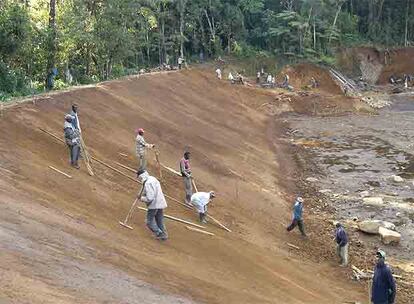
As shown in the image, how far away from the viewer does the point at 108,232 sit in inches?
560

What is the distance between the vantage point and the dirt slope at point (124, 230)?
36.3 ft

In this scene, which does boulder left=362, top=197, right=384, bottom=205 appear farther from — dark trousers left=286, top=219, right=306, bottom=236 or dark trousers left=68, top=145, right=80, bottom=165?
dark trousers left=68, top=145, right=80, bottom=165

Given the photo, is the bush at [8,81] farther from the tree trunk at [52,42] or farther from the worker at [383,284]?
the worker at [383,284]

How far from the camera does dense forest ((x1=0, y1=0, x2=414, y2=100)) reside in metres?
30.6

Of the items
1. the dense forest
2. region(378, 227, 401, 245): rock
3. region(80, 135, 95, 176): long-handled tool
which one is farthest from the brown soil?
region(80, 135, 95, 176): long-handled tool

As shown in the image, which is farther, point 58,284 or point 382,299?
point 382,299

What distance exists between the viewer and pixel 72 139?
17.9 m

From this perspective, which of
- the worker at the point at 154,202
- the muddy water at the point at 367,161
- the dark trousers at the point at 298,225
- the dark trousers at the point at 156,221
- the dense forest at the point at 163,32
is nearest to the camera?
the worker at the point at 154,202

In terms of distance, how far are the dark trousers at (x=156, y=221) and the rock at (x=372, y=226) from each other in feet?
30.1

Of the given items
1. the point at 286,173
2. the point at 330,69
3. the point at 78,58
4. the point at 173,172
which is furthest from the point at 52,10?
the point at 330,69

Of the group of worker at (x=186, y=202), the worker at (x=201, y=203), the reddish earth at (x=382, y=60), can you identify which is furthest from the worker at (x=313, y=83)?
the worker at (x=201, y=203)

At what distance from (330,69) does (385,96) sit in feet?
23.8

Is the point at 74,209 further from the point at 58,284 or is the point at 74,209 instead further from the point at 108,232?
the point at 58,284

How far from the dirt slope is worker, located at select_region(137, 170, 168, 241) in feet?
1.06
